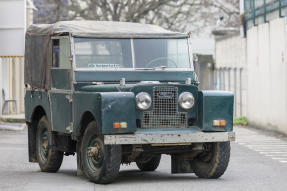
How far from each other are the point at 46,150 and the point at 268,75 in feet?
45.7

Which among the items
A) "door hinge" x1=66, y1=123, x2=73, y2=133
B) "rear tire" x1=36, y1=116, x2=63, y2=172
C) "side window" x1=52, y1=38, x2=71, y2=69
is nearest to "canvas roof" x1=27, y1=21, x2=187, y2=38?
"side window" x1=52, y1=38, x2=71, y2=69

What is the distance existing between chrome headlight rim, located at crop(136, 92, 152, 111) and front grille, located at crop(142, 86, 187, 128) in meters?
0.12

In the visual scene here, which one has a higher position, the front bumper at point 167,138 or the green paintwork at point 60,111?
the green paintwork at point 60,111

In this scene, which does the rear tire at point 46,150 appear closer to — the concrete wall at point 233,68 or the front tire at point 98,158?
the front tire at point 98,158

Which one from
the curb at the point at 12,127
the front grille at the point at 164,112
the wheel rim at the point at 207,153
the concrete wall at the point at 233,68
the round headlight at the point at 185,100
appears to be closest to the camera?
the front grille at the point at 164,112

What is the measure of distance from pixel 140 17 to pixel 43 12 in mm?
9169

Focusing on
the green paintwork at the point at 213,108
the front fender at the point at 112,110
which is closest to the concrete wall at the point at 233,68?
the green paintwork at the point at 213,108

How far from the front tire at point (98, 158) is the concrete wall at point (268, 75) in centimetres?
1315

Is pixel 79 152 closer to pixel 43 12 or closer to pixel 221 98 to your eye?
pixel 221 98

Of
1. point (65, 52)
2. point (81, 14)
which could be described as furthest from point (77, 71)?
point (81, 14)

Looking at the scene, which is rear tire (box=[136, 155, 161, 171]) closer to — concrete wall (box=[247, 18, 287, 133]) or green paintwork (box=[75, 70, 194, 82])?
green paintwork (box=[75, 70, 194, 82])

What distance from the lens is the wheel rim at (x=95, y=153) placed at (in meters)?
13.3

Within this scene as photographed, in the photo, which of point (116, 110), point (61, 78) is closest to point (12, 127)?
point (61, 78)

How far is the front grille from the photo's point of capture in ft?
44.3
